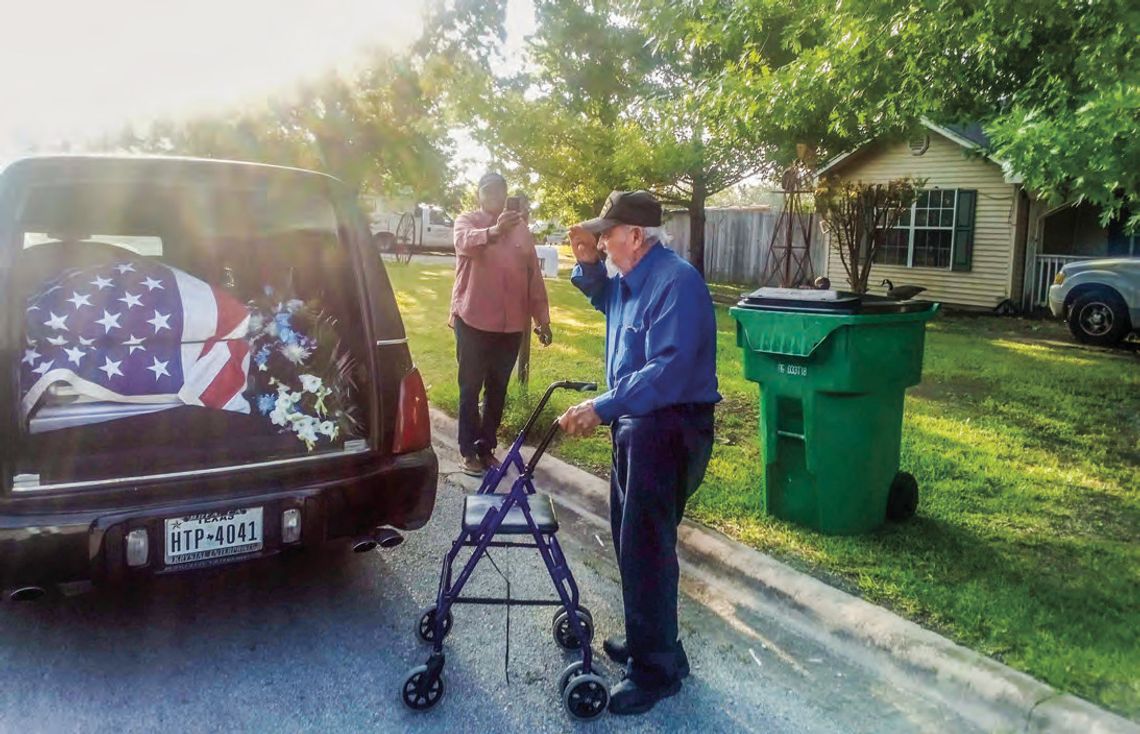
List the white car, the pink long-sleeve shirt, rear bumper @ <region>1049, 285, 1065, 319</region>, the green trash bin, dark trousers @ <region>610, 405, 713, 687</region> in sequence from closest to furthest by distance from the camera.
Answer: dark trousers @ <region>610, 405, 713, 687</region>, the green trash bin, the pink long-sleeve shirt, the white car, rear bumper @ <region>1049, 285, 1065, 319</region>

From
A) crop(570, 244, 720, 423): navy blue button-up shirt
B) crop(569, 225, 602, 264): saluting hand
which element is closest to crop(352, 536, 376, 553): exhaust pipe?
crop(570, 244, 720, 423): navy blue button-up shirt

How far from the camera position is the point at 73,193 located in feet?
13.1

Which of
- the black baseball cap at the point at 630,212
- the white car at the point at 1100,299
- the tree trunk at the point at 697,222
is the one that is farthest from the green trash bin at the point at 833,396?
the tree trunk at the point at 697,222

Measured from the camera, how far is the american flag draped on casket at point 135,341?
351cm

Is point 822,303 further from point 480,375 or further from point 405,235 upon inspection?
point 405,235

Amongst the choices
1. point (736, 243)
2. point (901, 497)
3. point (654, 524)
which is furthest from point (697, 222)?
point (654, 524)

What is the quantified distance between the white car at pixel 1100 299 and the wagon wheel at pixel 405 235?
19.0 metres

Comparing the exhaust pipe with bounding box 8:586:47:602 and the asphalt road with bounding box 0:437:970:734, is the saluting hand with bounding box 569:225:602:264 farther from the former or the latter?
the exhaust pipe with bounding box 8:586:47:602

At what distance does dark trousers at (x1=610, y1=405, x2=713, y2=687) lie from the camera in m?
3.07

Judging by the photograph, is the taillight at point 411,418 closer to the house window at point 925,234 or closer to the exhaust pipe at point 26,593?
the exhaust pipe at point 26,593

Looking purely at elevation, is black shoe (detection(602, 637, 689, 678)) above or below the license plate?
below

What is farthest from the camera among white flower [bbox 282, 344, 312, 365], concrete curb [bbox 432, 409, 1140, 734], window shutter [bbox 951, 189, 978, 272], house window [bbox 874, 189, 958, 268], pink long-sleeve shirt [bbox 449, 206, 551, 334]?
house window [bbox 874, 189, 958, 268]

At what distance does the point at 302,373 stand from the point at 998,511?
3.65 m

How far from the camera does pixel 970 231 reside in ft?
54.8
